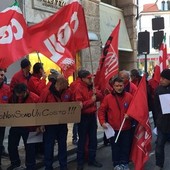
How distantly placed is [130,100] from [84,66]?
24.6ft

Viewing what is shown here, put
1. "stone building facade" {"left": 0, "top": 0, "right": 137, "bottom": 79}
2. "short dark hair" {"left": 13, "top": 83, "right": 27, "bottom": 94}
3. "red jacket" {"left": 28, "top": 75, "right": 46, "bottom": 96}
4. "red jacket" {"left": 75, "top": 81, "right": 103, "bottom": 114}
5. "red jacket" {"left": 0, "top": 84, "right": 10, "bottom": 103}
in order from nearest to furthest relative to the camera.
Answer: "short dark hair" {"left": 13, "top": 83, "right": 27, "bottom": 94} → "red jacket" {"left": 0, "top": 84, "right": 10, "bottom": 103} → "red jacket" {"left": 75, "top": 81, "right": 103, "bottom": 114} → "red jacket" {"left": 28, "top": 75, "right": 46, "bottom": 96} → "stone building facade" {"left": 0, "top": 0, "right": 137, "bottom": 79}

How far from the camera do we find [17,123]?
5.70m

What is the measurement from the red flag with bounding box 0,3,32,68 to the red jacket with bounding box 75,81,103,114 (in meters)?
1.04

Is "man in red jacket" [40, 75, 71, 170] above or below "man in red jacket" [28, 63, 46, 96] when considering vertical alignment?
below

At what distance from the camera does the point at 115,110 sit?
6.02 m

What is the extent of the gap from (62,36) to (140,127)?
6.25ft

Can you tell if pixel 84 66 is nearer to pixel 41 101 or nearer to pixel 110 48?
pixel 110 48

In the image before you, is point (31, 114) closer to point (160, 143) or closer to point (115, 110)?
point (115, 110)

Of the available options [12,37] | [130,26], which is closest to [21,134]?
[12,37]

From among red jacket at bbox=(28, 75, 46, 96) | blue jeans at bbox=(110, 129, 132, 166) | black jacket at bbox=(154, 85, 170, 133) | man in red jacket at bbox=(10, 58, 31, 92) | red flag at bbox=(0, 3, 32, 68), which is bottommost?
blue jeans at bbox=(110, 129, 132, 166)

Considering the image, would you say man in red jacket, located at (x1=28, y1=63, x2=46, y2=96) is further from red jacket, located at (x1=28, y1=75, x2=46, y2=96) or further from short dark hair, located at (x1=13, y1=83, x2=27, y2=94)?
short dark hair, located at (x1=13, y1=83, x2=27, y2=94)

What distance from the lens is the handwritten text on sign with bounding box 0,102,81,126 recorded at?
18.6ft

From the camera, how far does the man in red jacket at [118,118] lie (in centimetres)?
601

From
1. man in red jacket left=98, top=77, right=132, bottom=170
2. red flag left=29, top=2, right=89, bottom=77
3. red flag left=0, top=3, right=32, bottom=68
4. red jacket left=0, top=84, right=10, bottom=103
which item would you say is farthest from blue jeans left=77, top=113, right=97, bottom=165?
red flag left=0, top=3, right=32, bottom=68
